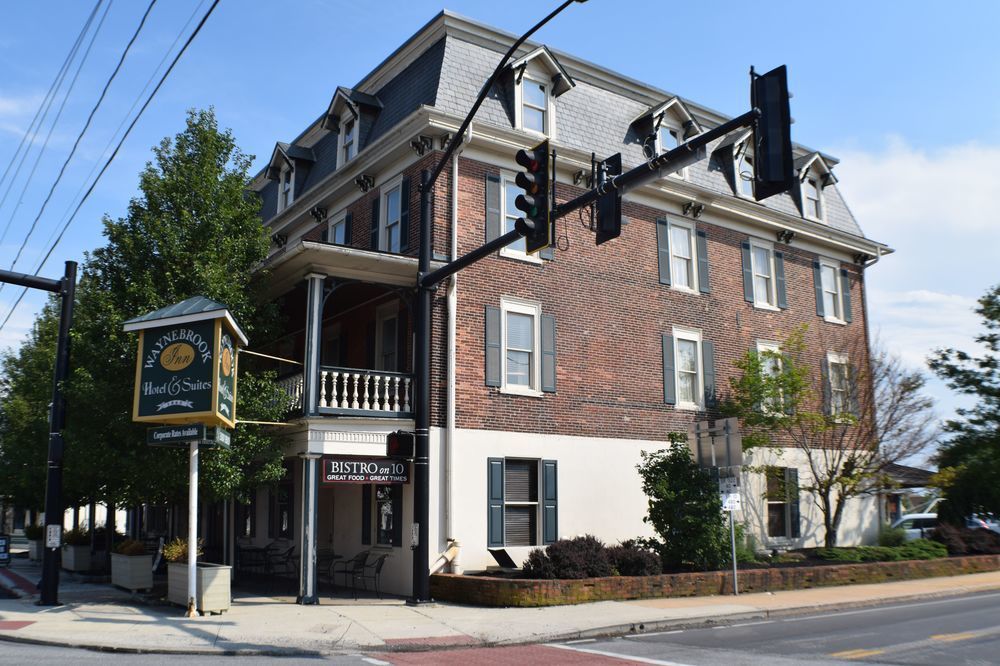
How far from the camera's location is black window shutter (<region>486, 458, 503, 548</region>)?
1838cm

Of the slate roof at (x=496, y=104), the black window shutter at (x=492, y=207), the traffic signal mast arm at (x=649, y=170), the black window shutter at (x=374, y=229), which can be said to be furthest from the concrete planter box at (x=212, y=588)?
the slate roof at (x=496, y=104)

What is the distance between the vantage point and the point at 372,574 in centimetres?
1928

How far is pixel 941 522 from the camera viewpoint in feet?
93.2

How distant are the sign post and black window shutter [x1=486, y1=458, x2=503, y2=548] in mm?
5960

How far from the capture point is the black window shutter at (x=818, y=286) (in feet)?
89.0

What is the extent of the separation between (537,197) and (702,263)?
13688 millimetres

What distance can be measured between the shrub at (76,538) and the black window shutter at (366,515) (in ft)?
35.9

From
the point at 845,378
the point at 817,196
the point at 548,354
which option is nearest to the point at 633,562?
the point at 548,354

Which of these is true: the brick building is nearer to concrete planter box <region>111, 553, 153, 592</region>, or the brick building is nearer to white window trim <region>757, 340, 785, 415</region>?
white window trim <region>757, 340, 785, 415</region>

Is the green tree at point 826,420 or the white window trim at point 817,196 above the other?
the white window trim at point 817,196

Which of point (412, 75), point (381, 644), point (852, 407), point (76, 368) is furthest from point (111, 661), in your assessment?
point (852, 407)

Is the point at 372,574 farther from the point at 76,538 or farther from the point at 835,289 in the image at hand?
the point at 835,289

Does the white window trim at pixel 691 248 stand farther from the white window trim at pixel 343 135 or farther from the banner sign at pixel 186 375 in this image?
the banner sign at pixel 186 375

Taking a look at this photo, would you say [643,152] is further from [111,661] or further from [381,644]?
[111,661]
